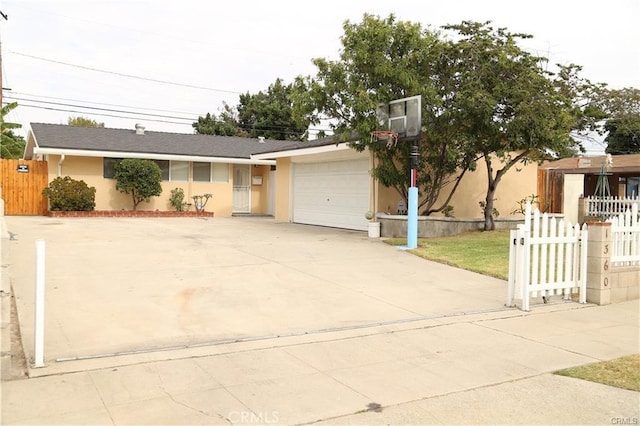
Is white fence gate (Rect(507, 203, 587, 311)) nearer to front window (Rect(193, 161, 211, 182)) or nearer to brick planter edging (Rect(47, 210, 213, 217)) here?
brick planter edging (Rect(47, 210, 213, 217))

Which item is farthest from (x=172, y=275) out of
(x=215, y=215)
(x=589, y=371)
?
(x=215, y=215)

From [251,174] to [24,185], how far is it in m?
10.7

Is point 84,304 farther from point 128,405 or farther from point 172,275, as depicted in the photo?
point 128,405

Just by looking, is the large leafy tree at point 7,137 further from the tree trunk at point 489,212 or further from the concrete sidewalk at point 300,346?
the tree trunk at point 489,212

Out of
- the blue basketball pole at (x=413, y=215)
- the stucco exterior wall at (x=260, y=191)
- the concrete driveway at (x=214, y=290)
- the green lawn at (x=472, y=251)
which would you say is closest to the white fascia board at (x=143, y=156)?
the stucco exterior wall at (x=260, y=191)

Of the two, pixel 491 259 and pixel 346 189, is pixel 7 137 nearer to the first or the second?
pixel 346 189

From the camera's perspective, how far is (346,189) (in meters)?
19.8

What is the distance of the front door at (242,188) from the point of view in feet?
93.6

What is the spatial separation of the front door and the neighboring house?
47.4 ft

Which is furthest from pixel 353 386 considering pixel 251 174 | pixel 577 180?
pixel 251 174

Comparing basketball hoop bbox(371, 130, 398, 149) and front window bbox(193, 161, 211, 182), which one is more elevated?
basketball hoop bbox(371, 130, 398, 149)

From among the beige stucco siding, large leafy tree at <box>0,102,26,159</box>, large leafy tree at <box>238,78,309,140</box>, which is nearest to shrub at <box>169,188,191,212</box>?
the beige stucco siding

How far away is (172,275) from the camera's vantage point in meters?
9.70

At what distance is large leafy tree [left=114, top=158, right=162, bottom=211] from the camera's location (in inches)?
925
